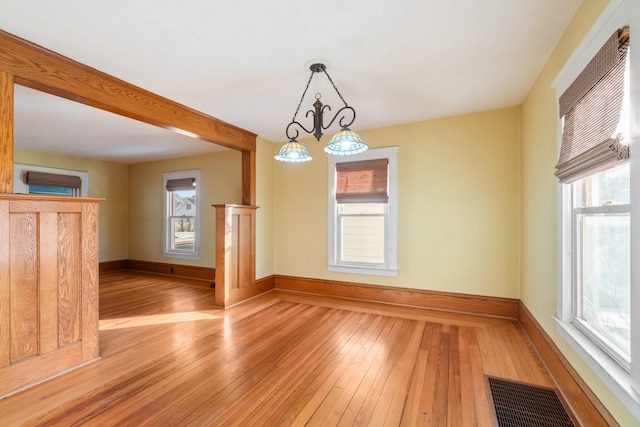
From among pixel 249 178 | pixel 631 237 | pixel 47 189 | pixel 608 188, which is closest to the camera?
pixel 631 237

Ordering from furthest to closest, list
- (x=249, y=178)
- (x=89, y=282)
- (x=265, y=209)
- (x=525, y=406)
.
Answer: (x=265, y=209)
(x=249, y=178)
(x=89, y=282)
(x=525, y=406)

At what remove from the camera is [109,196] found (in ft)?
21.7

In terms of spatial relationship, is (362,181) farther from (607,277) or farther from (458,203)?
(607,277)

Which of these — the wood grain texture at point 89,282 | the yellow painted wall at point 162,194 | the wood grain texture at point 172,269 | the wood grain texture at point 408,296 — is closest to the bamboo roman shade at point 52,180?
the yellow painted wall at point 162,194

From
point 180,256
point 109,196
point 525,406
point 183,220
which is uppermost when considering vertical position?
point 109,196

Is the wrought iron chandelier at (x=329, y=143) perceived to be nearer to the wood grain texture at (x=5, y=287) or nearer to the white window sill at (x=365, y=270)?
the wood grain texture at (x=5, y=287)

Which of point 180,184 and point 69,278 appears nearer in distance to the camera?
point 69,278

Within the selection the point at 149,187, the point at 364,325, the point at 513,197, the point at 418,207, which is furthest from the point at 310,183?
the point at 149,187

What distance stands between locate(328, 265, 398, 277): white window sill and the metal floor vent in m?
1.95

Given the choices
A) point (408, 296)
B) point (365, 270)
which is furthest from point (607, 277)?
point (365, 270)

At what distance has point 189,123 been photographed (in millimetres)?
3467

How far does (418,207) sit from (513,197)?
110 centimetres

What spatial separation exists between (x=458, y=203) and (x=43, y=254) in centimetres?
423

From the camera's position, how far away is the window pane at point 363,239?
422 centimetres
